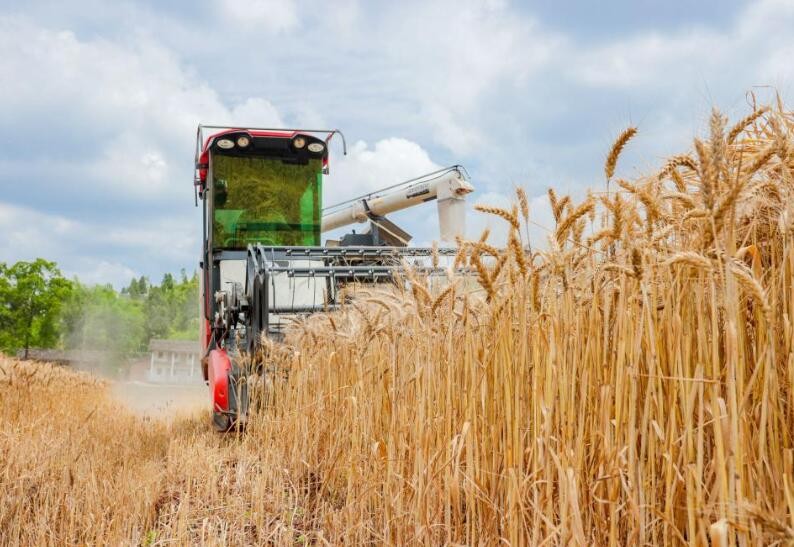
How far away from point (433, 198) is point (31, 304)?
27303mm

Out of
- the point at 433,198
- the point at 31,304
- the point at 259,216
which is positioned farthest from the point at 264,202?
the point at 31,304

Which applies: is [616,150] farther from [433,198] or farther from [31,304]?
[31,304]

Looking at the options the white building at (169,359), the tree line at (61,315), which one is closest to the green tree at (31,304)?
the tree line at (61,315)

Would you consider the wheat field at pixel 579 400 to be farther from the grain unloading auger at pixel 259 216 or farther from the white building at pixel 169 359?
the white building at pixel 169 359

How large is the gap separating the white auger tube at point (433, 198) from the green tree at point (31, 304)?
78.9 feet

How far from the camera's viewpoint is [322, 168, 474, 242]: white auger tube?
31.5ft

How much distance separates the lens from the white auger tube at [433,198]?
959 cm

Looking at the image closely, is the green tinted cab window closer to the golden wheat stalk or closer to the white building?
the golden wheat stalk

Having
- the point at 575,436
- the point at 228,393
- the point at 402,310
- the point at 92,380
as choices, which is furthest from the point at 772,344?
the point at 92,380

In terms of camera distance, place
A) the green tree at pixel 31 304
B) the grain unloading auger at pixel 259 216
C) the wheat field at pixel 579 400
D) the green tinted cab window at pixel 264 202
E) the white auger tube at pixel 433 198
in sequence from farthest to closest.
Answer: the green tree at pixel 31 304, the white auger tube at pixel 433 198, the green tinted cab window at pixel 264 202, the grain unloading auger at pixel 259 216, the wheat field at pixel 579 400

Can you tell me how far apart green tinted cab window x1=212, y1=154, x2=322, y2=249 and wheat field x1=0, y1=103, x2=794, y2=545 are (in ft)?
11.4

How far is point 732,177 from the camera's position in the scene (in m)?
1.39

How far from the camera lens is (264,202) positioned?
695 cm

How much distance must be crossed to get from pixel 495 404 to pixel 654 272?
67 centimetres
